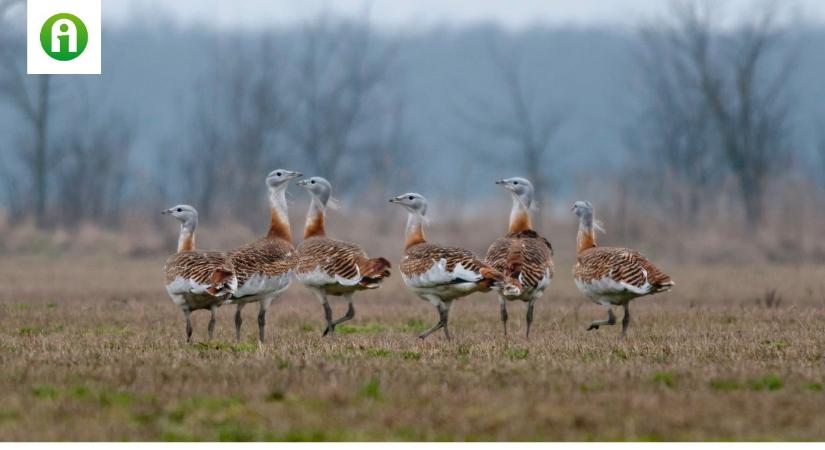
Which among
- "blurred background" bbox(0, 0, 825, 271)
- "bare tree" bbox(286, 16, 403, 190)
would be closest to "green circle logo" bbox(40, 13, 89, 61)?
"blurred background" bbox(0, 0, 825, 271)

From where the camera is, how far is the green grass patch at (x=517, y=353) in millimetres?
10289

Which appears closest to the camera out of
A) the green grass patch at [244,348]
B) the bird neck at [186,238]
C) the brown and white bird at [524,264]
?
the green grass patch at [244,348]

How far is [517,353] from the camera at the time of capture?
34.6 ft

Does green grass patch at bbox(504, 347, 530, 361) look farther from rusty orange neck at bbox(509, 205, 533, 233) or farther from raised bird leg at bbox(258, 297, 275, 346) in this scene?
rusty orange neck at bbox(509, 205, 533, 233)

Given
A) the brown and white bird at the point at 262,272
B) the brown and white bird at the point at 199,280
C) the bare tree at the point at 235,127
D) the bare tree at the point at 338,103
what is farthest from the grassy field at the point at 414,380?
the bare tree at the point at 338,103

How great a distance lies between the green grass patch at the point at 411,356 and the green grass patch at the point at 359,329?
131 inches

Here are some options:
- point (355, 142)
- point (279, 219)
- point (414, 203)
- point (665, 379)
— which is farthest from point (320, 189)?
point (355, 142)

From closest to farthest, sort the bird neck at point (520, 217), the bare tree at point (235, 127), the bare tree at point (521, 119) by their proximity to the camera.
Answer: the bird neck at point (520, 217)
the bare tree at point (235, 127)
the bare tree at point (521, 119)

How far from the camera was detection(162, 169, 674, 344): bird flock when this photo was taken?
39.5ft

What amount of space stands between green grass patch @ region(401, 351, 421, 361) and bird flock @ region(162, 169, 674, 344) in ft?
5.84

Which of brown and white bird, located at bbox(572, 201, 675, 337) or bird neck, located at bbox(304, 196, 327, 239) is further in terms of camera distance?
bird neck, located at bbox(304, 196, 327, 239)

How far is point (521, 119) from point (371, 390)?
1409 inches

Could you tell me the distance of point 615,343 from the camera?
1160cm

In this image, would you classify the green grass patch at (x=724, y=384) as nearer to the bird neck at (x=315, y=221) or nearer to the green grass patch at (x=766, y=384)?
the green grass patch at (x=766, y=384)
